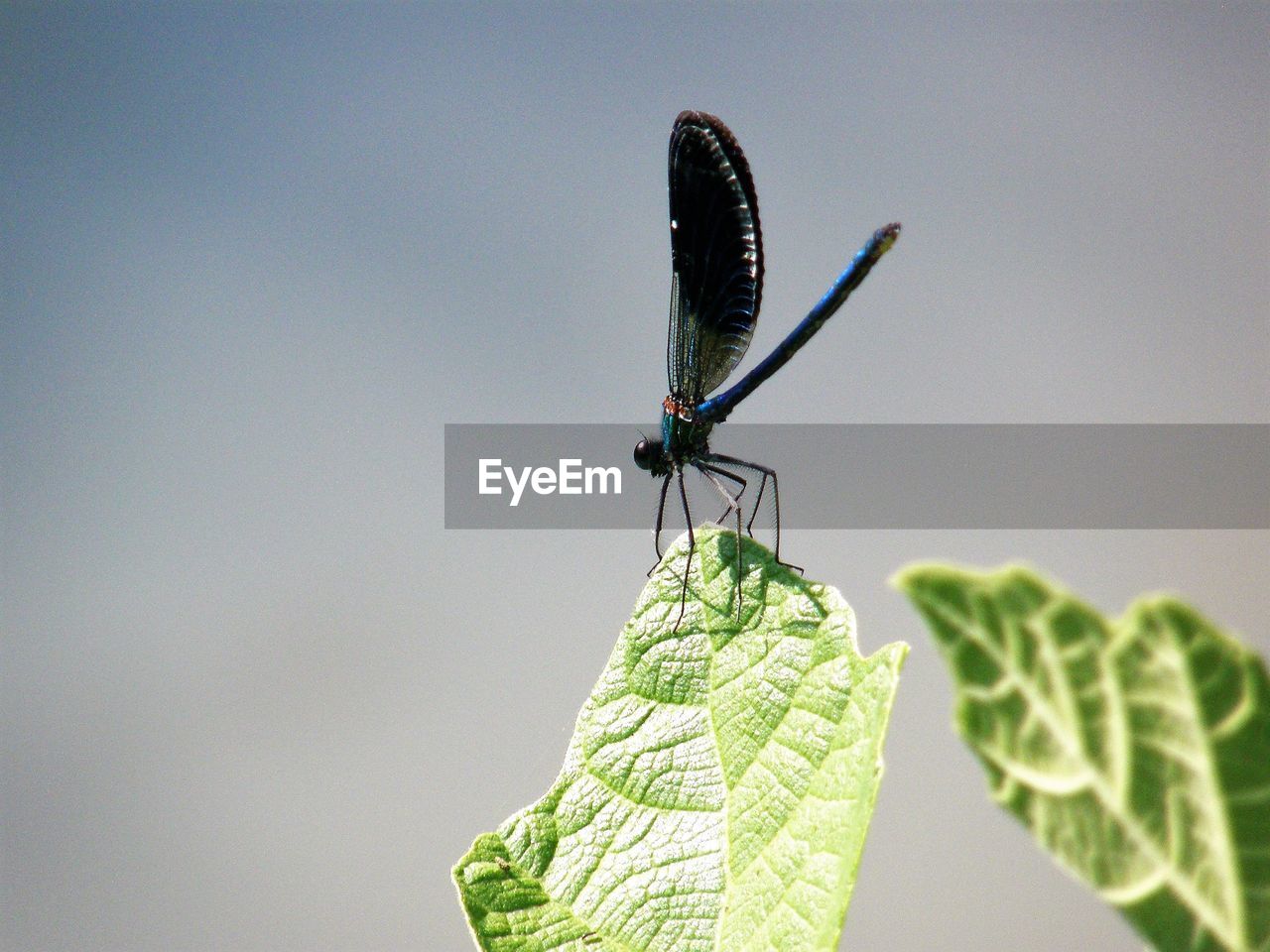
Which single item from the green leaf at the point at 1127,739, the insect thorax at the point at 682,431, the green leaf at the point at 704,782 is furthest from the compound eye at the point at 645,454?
the green leaf at the point at 1127,739

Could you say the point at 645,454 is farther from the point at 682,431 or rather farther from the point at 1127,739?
the point at 1127,739

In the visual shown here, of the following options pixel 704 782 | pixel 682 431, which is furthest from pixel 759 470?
pixel 704 782

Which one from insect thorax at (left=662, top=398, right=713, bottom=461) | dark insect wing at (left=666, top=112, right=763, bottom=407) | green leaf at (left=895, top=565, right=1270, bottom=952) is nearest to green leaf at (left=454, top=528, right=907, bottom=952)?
green leaf at (left=895, top=565, right=1270, bottom=952)

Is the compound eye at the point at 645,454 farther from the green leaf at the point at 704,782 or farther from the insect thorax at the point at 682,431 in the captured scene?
the green leaf at the point at 704,782

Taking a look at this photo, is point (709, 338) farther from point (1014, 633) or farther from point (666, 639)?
point (1014, 633)

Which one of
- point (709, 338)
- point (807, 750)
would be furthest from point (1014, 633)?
point (709, 338)
